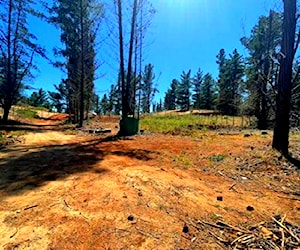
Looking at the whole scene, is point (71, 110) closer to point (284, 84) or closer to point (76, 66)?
point (76, 66)

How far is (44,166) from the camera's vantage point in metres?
5.41

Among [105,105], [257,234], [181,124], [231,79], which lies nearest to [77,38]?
[181,124]

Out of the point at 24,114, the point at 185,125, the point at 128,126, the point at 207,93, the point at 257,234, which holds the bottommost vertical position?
the point at 257,234

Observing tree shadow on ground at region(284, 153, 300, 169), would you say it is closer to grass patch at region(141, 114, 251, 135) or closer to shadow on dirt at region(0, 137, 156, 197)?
shadow on dirt at region(0, 137, 156, 197)

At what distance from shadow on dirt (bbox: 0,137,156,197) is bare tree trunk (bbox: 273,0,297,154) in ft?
10.9

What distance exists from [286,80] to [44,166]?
6075 mm

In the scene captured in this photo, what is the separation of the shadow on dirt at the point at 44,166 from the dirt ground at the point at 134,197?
17mm

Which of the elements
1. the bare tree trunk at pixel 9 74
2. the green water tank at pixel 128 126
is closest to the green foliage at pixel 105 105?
the bare tree trunk at pixel 9 74

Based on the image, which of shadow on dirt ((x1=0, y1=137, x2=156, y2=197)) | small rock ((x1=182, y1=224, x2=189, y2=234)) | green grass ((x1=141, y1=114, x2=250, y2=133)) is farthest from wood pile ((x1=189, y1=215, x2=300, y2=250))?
green grass ((x1=141, y1=114, x2=250, y2=133))

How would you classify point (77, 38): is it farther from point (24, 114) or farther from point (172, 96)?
point (172, 96)

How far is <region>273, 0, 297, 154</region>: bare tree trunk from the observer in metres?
6.28

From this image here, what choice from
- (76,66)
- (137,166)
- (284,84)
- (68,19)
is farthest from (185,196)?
(76,66)

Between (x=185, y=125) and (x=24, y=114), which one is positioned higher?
(x=24, y=114)

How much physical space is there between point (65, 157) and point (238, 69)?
3972cm
